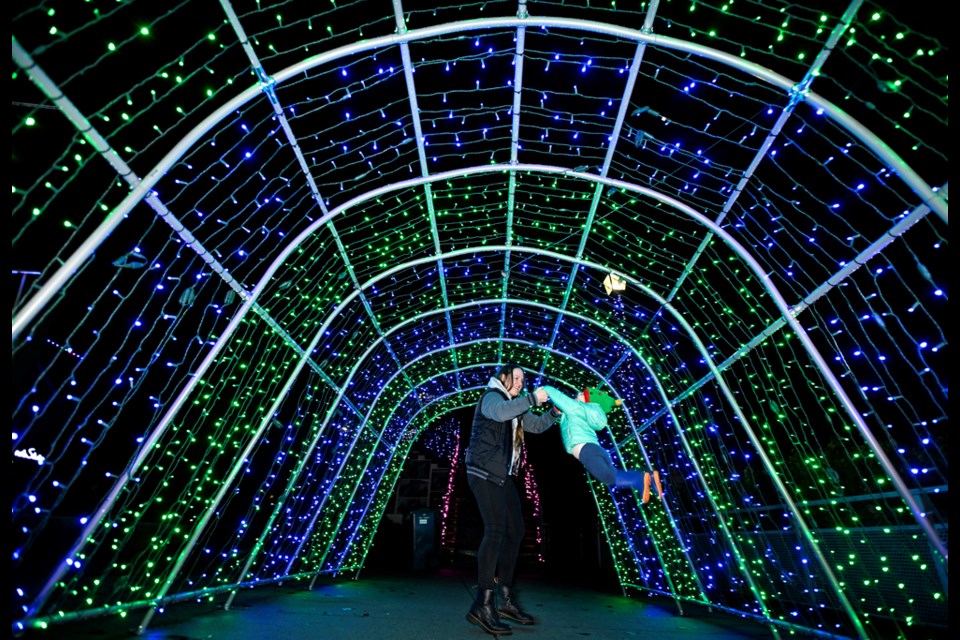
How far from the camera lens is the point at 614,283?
23.6ft

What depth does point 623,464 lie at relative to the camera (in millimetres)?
9719

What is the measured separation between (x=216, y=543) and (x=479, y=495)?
426 inches

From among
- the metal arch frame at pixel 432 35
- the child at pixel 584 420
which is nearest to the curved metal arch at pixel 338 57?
the metal arch frame at pixel 432 35

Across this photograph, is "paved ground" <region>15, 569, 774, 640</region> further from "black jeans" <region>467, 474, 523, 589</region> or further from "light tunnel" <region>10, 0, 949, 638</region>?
"black jeans" <region>467, 474, 523, 589</region>

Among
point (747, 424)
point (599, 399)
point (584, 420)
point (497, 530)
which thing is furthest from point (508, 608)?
point (747, 424)

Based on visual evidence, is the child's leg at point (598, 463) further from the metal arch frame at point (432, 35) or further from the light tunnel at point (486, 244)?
the metal arch frame at point (432, 35)

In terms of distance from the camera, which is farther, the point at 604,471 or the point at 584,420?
the point at 584,420

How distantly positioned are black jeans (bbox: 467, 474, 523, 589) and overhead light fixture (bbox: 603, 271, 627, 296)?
2827 mm

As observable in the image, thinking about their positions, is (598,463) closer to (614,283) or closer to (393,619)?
(393,619)

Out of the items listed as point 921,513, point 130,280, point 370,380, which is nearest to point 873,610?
point 921,513

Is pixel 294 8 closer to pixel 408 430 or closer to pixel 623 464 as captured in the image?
pixel 623 464

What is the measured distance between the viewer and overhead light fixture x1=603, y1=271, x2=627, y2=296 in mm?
7141

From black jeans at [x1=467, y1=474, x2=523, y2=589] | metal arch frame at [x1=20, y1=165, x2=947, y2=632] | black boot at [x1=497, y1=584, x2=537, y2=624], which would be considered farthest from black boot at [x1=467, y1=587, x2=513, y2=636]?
metal arch frame at [x1=20, y1=165, x2=947, y2=632]

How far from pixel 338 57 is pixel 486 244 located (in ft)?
12.0
